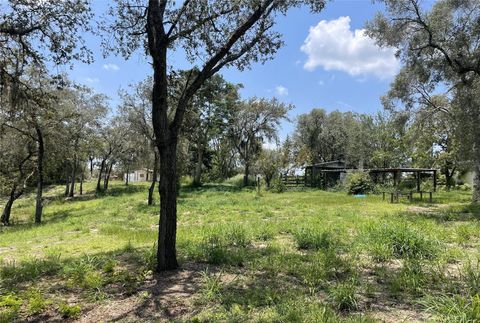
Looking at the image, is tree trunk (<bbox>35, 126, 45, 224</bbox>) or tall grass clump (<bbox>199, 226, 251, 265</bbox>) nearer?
tall grass clump (<bbox>199, 226, 251, 265</bbox>)

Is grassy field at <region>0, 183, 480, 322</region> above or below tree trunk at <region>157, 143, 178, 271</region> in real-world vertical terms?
below

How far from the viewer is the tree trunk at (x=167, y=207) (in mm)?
5555

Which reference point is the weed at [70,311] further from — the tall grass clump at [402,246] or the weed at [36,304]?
the tall grass clump at [402,246]

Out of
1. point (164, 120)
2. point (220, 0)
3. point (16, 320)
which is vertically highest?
point (220, 0)

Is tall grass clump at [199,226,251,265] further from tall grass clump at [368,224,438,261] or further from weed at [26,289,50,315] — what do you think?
weed at [26,289,50,315]

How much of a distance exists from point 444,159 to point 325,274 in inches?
1260

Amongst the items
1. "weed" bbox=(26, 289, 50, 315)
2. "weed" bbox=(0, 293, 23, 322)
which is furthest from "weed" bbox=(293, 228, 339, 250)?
"weed" bbox=(0, 293, 23, 322)

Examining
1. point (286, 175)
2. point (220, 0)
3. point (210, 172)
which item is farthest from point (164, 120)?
point (210, 172)

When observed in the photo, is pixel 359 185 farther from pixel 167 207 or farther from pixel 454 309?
pixel 454 309

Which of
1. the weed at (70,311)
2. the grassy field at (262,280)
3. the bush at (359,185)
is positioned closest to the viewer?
the grassy field at (262,280)

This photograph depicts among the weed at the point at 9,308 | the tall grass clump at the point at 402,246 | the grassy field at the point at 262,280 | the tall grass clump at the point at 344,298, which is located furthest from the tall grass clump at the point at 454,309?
the weed at the point at 9,308

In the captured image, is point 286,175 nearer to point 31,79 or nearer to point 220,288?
point 31,79

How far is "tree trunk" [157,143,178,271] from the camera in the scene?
5.55 meters

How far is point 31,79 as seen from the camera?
13352 millimetres
